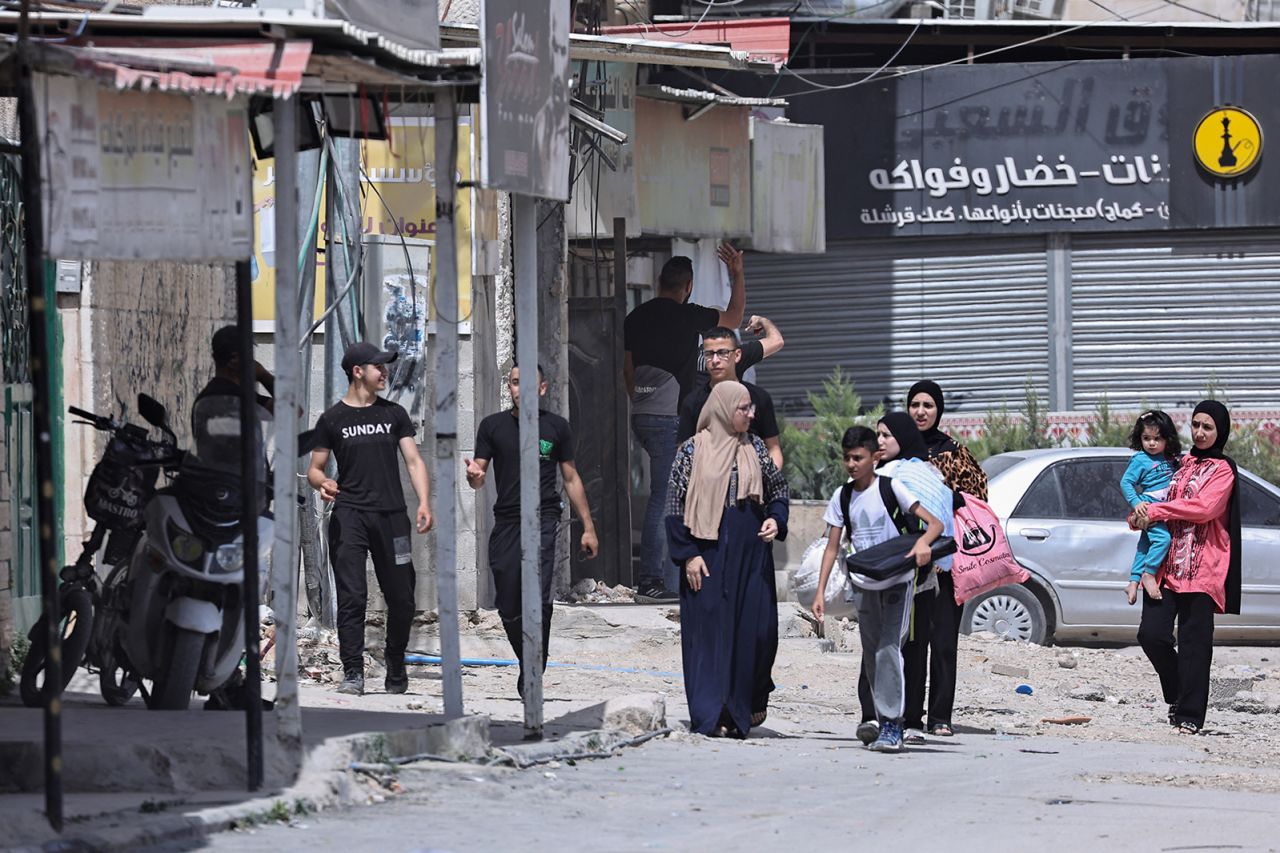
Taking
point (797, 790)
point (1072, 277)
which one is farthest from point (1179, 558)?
point (1072, 277)

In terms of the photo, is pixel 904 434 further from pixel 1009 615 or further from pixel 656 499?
pixel 656 499

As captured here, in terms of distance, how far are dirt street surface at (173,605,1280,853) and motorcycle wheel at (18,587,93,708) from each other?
1.67 m

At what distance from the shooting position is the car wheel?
14.4m

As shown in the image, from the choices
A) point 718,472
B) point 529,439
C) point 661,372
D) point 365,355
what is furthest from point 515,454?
point 661,372

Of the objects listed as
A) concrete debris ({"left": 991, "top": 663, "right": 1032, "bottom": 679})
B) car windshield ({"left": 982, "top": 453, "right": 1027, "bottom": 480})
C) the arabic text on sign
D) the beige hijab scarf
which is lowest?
concrete debris ({"left": 991, "top": 663, "right": 1032, "bottom": 679})

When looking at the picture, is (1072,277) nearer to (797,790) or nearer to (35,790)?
(797,790)

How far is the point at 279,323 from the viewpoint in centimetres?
716

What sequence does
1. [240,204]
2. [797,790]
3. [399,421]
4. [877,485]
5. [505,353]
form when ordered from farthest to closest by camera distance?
[505,353] → [399,421] → [877,485] → [797,790] → [240,204]

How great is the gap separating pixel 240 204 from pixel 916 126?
17.3 metres

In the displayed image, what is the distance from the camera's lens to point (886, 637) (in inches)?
373

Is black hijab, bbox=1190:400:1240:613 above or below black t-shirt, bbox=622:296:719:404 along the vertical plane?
below

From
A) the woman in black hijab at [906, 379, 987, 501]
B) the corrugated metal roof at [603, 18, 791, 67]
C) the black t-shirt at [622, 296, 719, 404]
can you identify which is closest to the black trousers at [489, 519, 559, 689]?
the woman in black hijab at [906, 379, 987, 501]

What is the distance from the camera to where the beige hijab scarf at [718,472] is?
32.1 ft

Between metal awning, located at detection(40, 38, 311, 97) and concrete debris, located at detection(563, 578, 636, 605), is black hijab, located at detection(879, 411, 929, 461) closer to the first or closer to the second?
metal awning, located at detection(40, 38, 311, 97)
